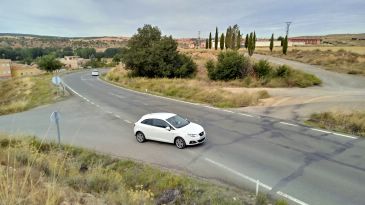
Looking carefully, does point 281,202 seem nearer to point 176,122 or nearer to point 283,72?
point 176,122

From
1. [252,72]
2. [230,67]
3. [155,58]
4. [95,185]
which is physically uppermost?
[155,58]

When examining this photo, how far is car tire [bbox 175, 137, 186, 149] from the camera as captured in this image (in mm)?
12602

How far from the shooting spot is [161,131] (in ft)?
43.2

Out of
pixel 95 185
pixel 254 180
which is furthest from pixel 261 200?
pixel 95 185

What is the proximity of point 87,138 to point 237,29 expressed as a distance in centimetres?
6429

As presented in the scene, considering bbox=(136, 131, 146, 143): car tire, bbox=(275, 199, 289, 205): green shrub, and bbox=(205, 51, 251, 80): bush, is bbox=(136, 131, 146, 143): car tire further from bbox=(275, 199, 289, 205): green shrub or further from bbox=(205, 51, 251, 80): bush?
bbox=(205, 51, 251, 80): bush

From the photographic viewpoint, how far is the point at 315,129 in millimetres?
14602

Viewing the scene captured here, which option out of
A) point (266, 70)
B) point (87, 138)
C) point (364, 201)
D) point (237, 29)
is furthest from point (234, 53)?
point (237, 29)

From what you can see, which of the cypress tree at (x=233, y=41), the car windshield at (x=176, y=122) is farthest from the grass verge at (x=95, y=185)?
the cypress tree at (x=233, y=41)

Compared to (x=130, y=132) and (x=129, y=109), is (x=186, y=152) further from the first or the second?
(x=129, y=109)

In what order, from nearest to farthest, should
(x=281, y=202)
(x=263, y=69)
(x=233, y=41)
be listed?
(x=281, y=202), (x=263, y=69), (x=233, y=41)

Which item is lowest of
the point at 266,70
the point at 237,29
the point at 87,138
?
the point at 87,138

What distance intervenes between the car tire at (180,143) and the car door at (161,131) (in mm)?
307

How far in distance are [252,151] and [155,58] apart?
3241 cm
